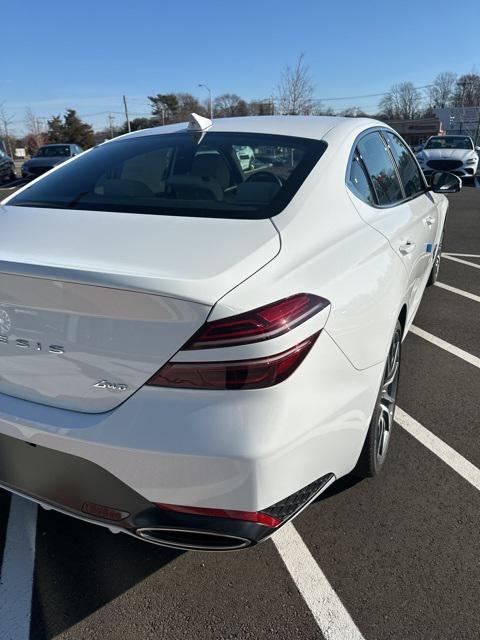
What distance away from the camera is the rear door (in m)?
2.51

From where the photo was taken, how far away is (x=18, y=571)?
209 centimetres

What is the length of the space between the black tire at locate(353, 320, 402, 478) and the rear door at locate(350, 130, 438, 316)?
44cm

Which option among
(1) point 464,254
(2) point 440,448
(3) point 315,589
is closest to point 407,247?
(2) point 440,448

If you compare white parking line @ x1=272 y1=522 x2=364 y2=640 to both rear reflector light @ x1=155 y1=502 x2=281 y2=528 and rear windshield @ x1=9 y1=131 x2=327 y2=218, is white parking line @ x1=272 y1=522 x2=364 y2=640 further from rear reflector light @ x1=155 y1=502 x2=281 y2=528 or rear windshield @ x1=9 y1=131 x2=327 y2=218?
rear windshield @ x1=9 y1=131 x2=327 y2=218

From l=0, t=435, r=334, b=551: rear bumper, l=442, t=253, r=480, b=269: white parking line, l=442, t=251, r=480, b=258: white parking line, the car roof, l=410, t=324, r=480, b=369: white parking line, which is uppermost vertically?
the car roof

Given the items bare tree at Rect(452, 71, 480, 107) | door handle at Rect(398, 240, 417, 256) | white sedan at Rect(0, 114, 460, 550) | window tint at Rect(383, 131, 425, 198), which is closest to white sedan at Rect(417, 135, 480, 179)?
window tint at Rect(383, 131, 425, 198)

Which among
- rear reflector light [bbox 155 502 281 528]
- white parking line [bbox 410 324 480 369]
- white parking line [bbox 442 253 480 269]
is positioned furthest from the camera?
white parking line [bbox 442 253 480 269]

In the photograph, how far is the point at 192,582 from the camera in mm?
2035

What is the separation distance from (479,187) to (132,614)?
1814cm

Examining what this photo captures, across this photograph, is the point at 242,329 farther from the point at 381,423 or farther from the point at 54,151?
the point at 54,151

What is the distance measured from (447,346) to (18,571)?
11.3 feet

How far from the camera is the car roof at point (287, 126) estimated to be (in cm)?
260

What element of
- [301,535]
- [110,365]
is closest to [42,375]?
[110,365]

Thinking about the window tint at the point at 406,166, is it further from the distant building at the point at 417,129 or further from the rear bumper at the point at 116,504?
the distant building at the point at 417,129
